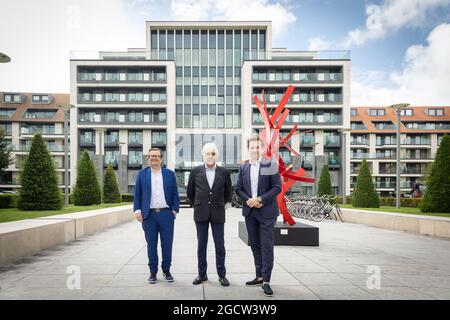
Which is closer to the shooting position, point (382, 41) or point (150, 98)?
point (382, 41)

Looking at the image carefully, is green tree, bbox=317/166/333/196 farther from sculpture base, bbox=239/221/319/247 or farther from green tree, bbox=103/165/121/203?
sculpture base, bbox=239/221/319/247

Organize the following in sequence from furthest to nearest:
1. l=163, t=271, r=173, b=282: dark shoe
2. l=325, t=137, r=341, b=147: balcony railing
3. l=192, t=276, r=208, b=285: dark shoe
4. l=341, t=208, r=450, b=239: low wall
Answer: l=325, t=137, r=341, b=147: balcony railing, l=341, t=208, r=450, b=239: low wall, l=163, t=271, r=173, b=282: dark shoe, l=192, t=276, r=208, b=285: dark shoe

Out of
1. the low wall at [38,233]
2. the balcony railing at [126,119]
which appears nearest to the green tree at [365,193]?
the low wall at [38,233]

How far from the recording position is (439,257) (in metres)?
6.93

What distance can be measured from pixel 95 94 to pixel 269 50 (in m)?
23.3

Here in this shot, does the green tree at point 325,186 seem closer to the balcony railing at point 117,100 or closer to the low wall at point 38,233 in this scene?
the low wall at point 38,233

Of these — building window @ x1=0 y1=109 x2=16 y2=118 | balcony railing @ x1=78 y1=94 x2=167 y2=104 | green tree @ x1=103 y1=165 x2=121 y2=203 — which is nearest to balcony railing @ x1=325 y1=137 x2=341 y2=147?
balcony railing @ x1=78 y1=94 x2=167 y2=104

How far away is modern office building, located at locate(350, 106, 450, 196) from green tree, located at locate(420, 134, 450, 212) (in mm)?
40803

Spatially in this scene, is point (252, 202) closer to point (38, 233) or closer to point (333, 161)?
point (38, 233)

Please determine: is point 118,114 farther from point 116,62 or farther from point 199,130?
point 199,130

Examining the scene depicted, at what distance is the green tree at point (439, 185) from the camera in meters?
13.1

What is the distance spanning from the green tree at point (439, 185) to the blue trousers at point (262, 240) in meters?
11.5

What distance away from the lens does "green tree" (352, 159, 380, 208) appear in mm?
18812
